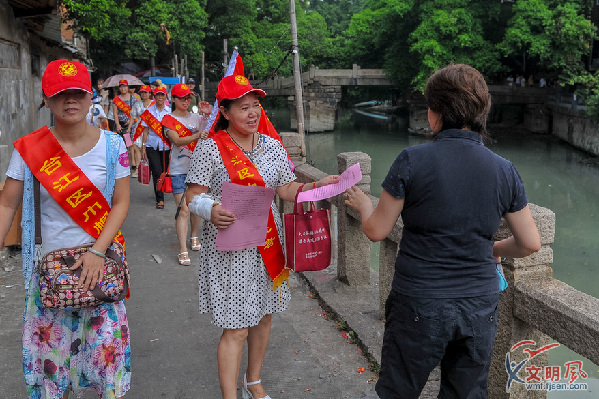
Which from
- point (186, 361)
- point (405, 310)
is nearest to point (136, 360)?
point (186, 361)

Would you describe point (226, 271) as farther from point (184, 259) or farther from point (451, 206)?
point (184, 259)

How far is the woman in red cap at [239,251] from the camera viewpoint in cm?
299

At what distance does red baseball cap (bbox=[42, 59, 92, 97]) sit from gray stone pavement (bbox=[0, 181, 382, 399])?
1842 millimetres

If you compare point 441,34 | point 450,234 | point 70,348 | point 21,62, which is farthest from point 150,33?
point 450,234

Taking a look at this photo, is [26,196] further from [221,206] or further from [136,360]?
[136,360]

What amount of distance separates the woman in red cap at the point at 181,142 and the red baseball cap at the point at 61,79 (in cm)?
353

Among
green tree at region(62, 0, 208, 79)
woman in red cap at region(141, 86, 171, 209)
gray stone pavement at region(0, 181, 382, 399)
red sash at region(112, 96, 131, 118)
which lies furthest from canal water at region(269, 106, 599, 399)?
green tree at region(62, 0, 208, 79)

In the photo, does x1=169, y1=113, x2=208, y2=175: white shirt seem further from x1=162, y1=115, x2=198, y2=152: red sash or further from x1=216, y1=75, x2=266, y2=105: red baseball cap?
x1=216, y1=75, x2=266, y2=105: red baseball cap

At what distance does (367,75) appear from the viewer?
1609 inches

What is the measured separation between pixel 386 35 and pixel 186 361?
124 feet

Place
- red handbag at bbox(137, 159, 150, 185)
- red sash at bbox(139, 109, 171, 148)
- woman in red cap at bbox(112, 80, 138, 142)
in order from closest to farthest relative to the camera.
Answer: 1. red sash at bbox(139, 109, 171, 148)
2. red handbag at bbox(137, 159, 150, 185)
3. woman in red cap at bbox(112, 80, 138, 142)

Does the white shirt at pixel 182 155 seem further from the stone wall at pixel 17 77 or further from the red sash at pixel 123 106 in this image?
the red sash at pixel 123 106

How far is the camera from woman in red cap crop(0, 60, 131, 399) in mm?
2512

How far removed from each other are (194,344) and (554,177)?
22.3 metres
